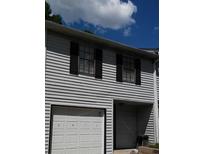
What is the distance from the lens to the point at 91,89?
824cm

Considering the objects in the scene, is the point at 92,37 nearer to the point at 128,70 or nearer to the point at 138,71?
the point at 128,70

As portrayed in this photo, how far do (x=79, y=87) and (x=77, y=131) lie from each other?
131 cm

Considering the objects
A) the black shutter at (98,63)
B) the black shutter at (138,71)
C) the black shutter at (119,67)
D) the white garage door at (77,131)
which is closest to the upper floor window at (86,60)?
the black shutter at (98,63)

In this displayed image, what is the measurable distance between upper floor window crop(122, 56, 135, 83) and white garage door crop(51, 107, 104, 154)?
1.71 metres

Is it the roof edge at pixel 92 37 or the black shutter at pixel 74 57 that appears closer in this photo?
the roof edge at pixel 92 37

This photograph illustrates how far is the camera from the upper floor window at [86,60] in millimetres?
8117

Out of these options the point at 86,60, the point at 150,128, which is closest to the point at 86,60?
the point at 86,60

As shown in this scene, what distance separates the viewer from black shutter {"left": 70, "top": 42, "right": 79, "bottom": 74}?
783cm

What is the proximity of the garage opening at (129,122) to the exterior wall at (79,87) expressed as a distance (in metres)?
0.96

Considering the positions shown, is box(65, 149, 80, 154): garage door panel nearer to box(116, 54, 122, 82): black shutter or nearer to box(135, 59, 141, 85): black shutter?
box(116, 54, 122, 82): black shutter

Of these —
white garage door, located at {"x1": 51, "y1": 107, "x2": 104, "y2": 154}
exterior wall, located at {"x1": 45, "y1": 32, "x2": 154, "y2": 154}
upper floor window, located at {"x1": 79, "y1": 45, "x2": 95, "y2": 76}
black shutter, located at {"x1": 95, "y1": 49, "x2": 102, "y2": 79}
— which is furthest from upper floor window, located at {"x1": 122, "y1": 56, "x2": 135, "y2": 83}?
white garage door, located at {"x1": 51, "y1": 107, "x2": 104, "y2": 154}

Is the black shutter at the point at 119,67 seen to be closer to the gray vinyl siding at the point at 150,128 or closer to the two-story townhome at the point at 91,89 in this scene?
the two-story townhome at the point at 91,89
